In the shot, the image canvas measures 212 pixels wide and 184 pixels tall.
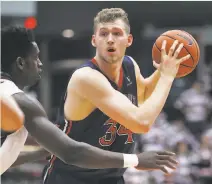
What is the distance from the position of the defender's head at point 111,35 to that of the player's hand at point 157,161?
812 millimetres

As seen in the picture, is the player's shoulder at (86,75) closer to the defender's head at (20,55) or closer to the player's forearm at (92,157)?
the defender's head at (20,55)

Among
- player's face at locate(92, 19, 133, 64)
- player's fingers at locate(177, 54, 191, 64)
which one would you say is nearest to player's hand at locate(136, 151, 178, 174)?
player's fingers at locate(177, 54, 191, 64)

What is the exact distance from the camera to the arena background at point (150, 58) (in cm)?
1141

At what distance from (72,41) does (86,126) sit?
1231 centimetres

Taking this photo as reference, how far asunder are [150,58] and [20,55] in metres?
11.4

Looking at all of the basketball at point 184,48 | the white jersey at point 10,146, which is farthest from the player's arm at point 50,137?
the basketball at point 184,48

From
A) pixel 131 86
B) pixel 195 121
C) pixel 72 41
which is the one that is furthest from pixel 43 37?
pixel 131 86

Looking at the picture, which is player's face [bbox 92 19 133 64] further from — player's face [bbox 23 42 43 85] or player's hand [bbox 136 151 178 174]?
player's hand [bbox 136 151 178 174]

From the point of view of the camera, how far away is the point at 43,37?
15.7 meters

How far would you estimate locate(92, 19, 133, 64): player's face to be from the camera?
4.50 m

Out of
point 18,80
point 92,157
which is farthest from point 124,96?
point 18,80

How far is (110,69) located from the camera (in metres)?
4.66

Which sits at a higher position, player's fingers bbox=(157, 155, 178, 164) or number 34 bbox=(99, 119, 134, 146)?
number 34 bbox=(99, 119, 134, 146)

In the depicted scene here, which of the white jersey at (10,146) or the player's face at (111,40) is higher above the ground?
the player's face at (111,40)
